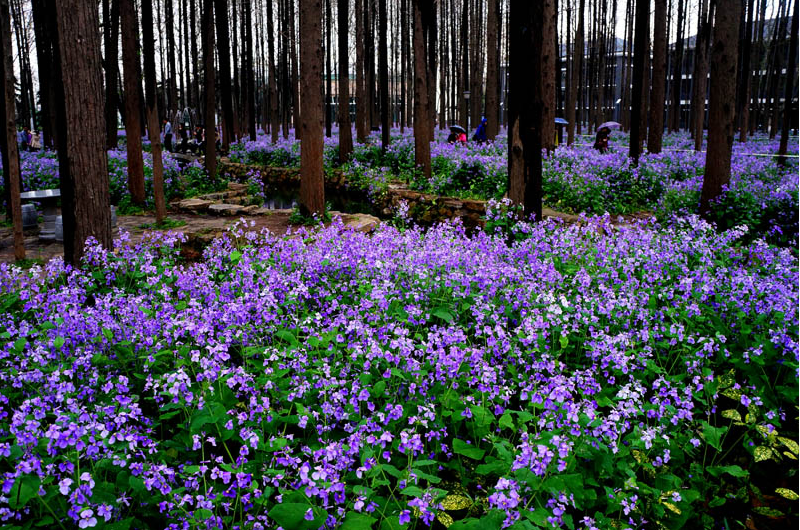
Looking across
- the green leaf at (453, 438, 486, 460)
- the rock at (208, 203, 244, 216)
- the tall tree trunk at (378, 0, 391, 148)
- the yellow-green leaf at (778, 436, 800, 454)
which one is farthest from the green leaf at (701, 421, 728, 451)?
the tall tree trunk at (378, 0, 391, 148)

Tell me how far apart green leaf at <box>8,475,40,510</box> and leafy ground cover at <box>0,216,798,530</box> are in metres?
0.01

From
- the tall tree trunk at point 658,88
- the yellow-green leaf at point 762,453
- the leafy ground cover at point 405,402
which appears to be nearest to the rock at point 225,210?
the leafy ground cover at point 405,402

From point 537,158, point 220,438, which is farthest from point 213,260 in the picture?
point 537,158

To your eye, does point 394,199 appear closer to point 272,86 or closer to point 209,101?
point 209,101

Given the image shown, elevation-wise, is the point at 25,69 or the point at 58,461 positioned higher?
the point at 25,69

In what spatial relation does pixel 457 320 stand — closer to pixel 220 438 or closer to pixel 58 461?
pixel 220 438

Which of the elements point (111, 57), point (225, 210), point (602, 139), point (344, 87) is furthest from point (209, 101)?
point (602, 139)

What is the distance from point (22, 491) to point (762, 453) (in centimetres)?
358

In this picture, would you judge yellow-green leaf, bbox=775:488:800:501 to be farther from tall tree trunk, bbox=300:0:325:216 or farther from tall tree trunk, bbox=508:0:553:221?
tall tree trunk, bbox=300:0:325:216

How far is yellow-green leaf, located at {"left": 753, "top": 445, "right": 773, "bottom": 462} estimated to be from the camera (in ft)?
10.1

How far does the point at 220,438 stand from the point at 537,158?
570 cm

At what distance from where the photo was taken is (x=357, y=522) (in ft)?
6.61

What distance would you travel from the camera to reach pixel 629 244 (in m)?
5.81

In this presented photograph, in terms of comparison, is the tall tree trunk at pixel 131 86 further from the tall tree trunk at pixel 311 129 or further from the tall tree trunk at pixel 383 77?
the tall tree trunk at pixel 383 77
